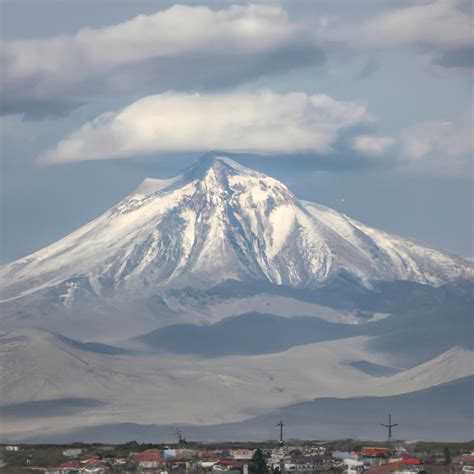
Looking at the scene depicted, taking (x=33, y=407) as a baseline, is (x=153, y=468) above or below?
below

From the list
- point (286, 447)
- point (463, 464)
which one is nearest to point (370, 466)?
→ point (463, 464)

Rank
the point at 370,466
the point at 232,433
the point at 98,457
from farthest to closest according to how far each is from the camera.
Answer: the point at 232,433 < the point at 98,457 < the point at 370,466

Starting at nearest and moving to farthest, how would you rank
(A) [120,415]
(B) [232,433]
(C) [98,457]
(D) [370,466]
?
(D) [370,466] → (C) [98,457] → (B) [232,433] → (A) [120,415]

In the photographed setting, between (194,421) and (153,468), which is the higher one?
(194,421)

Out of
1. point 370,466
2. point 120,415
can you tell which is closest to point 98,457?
point 370,466

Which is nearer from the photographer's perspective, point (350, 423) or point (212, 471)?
point (212, 471)

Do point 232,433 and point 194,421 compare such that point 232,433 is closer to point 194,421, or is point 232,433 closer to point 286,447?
point 194,421

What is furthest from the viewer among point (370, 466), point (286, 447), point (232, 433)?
point (232, 433)

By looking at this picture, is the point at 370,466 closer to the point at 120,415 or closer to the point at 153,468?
the point at 153,468

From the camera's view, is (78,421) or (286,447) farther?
(78,421)

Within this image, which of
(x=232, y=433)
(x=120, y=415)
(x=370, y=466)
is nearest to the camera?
(x=370, y=466)
